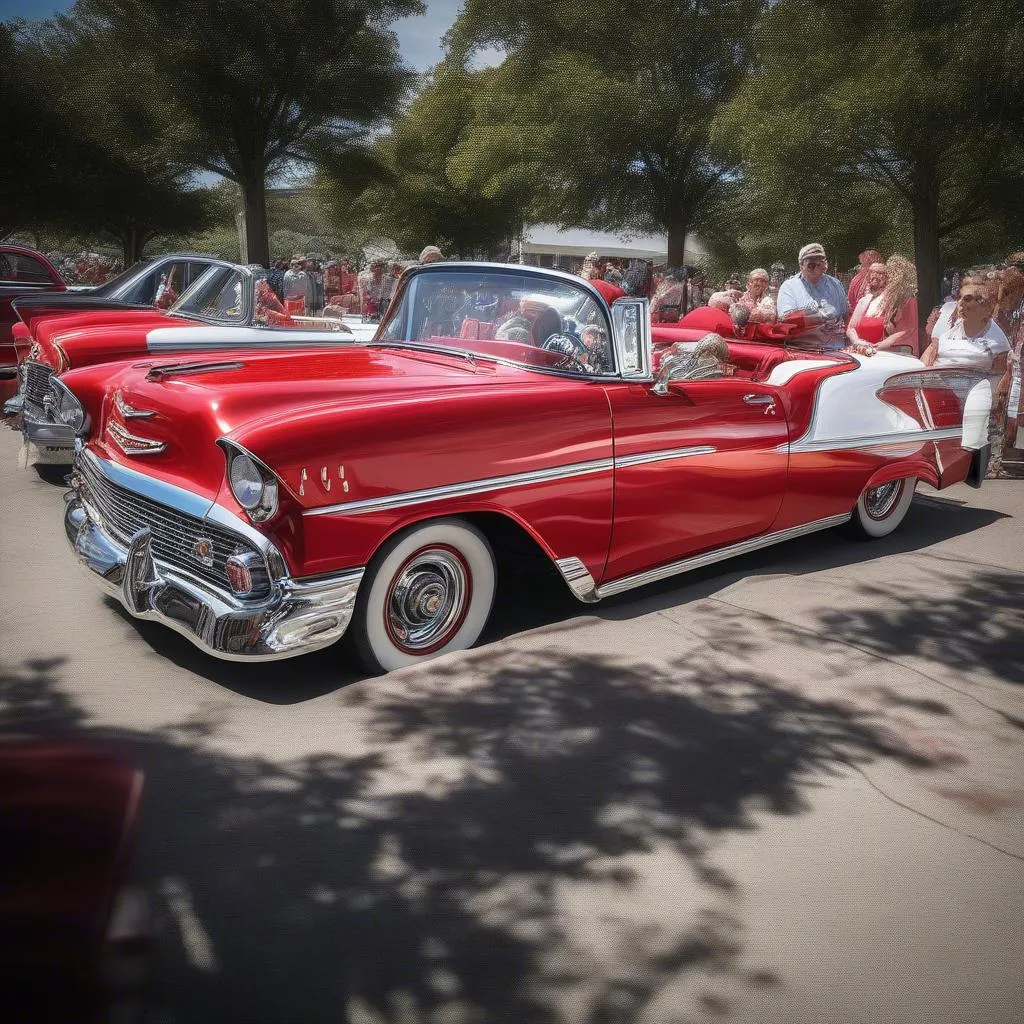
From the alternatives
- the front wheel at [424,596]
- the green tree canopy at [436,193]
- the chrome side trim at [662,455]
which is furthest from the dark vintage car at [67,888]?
the green tree canopy at [436,193]

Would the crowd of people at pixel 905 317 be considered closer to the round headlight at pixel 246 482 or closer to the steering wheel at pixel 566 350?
the steering wheel at pixel 566 350

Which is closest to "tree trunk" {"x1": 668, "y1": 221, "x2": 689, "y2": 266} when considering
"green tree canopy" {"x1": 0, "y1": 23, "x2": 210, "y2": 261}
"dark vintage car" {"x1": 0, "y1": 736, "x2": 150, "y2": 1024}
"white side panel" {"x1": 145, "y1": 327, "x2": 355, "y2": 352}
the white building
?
the white building

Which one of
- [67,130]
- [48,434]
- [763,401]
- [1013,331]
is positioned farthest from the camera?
[67,130]

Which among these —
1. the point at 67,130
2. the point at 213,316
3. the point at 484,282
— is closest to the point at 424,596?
the point at 484,282

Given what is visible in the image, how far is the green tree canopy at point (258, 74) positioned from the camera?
23703mm

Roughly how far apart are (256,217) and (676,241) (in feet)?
35.4

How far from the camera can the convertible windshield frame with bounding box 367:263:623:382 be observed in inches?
168

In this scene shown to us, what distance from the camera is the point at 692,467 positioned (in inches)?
175

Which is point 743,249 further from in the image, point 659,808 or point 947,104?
point 659,808

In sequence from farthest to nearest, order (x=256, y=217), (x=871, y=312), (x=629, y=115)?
(x=256, y=217) < (x=629, y=115) < (x=871, y=312)

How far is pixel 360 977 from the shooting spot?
88.4 inches

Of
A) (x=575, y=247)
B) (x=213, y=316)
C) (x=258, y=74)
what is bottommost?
(x=213, y=316)

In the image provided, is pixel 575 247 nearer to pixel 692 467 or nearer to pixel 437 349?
pixel 437 349

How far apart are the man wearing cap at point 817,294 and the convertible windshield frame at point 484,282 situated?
10.1 feet
